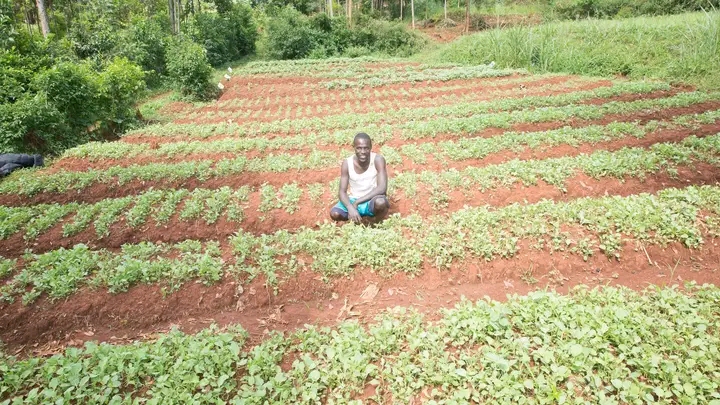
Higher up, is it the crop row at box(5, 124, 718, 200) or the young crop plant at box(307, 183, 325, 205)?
the crop row at box(5, 124, 718, 200)

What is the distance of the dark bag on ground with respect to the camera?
862 centimetres

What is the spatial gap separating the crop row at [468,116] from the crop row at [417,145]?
3.05 feet

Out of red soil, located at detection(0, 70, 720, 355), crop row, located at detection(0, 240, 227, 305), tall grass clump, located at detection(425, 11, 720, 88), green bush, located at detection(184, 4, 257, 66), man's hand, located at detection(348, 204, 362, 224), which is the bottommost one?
red soil, located at detection(0, 70, 720, 355)

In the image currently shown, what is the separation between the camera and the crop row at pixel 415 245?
15.4ft

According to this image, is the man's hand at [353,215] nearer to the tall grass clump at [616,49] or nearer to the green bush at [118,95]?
the green bush at [118,95]

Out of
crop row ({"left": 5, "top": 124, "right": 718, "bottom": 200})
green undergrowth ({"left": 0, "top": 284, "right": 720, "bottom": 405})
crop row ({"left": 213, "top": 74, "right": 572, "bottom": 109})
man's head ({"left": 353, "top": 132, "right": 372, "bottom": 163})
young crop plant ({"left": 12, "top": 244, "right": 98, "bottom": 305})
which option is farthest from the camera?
crop row ({"left": 213, "top": 74, "right": 572, "bottom": 109})

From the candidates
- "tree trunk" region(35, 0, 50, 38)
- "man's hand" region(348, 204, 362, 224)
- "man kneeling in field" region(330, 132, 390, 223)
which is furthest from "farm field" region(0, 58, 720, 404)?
"tree trunk" region(35, 0, 50, 38)

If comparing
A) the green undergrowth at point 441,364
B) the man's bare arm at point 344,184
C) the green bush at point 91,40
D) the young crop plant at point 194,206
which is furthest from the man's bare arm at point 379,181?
the green bush at point 91,40

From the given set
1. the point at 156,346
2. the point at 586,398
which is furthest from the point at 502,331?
the point at 156,346

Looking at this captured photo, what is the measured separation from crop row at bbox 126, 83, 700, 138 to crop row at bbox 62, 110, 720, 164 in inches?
36.5

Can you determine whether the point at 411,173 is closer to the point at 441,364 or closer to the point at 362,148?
the point at 362,148

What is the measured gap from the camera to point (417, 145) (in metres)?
8.89

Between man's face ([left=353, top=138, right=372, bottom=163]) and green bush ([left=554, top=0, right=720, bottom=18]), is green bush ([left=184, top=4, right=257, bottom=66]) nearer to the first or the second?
man's face ([left=353, top=138, right=372, bottom=163])

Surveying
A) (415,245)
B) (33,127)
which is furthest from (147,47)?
(415,245)
